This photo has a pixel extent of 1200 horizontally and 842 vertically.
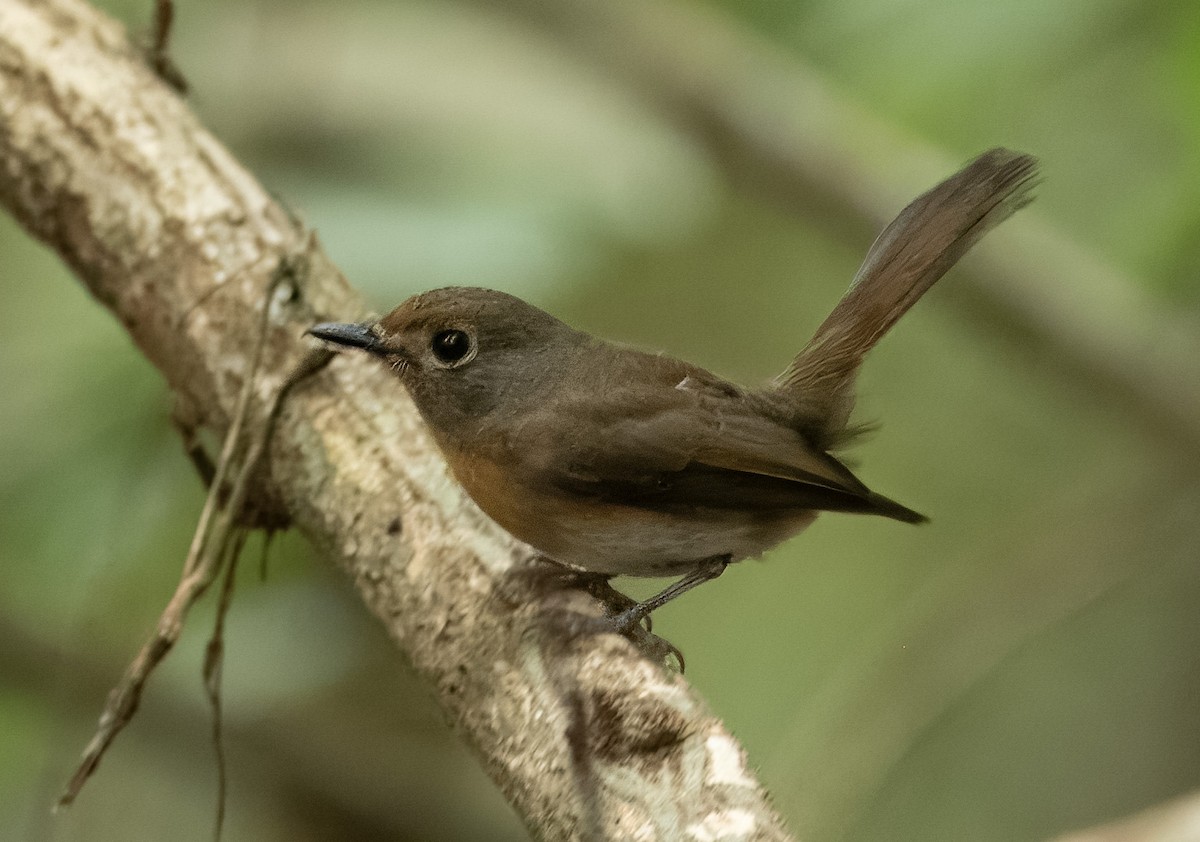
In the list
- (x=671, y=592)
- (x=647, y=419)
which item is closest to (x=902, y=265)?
(x=647, y=419)

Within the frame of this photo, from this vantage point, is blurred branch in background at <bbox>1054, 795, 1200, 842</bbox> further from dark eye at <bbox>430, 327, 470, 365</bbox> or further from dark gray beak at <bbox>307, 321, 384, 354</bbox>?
dark gray beak at <bbox>307, 321, 384, 354</bbox>

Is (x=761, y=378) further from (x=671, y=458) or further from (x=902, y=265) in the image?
(x=671, y=458)

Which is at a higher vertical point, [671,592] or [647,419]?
[647,419]

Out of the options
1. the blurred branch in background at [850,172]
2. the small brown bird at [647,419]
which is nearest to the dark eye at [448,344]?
the small brown bird at [647,419]

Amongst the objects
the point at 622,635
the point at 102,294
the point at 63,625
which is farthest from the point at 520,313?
the point at 63,625

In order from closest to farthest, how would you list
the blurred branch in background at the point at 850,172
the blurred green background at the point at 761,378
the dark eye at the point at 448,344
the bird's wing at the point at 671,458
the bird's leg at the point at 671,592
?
1. the bird's leg at the point at 671,592
2. the bird's wing at the point at 671,458
3. the dark eye at the point at 448,344
4. the blurred green background at the point at 761,378
5. the blurred branch in background at the point at 850,172

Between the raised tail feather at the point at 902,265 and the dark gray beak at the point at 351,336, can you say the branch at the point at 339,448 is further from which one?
the raised tail feather at the point at 902,265
